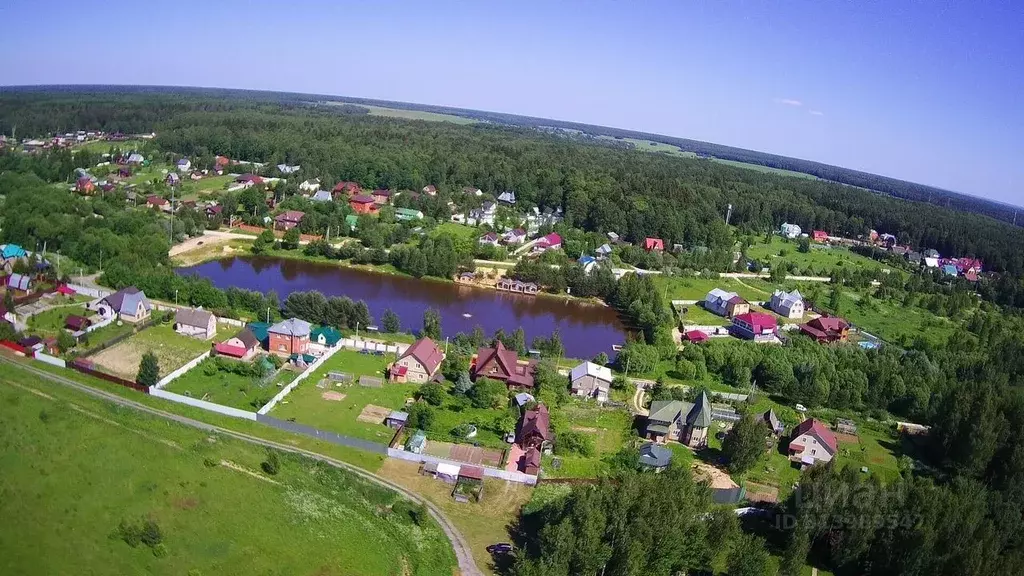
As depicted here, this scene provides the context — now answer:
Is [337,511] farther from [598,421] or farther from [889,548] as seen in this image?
[889,548]

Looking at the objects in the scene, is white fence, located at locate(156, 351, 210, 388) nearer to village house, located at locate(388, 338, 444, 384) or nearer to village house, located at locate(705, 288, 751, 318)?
village house, located at locate(388, 338, 444, 384)

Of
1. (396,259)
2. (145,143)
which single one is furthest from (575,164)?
(145,143)

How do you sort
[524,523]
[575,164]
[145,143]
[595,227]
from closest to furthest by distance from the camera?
[524,523] → [595,227] → [145,143] → [575,164]

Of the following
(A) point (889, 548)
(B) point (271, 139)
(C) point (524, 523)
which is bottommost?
(C) point (524, 523)

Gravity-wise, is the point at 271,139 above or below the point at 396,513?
above

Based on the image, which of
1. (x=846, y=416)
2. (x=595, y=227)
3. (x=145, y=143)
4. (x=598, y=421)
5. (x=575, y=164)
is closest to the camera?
(x=598, y=421)

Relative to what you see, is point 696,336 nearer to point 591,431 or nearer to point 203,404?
point 591,431
